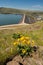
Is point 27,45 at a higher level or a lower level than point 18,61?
higher

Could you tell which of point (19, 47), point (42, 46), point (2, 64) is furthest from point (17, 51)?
point (42, 46)

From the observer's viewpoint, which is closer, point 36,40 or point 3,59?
point 3,59

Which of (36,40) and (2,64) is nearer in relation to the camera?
(2,64)

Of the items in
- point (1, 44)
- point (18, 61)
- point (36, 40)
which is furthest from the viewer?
point (36, 40)

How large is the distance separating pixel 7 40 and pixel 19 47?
2.90 metres

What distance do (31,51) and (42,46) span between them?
266 centimetres

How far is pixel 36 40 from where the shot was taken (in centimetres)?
2192

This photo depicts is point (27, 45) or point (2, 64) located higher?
point (27, 45)

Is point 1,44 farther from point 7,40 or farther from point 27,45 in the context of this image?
point 27,45

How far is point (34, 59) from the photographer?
17172 millimetres

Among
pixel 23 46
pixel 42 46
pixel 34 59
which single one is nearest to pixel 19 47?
pixel 23 46

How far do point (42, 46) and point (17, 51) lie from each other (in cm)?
336

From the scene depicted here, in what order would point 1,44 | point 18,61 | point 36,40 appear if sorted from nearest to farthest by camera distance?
point 18,61, point 1,44, point 36,40

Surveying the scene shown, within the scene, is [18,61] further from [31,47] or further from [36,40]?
[36,40]
